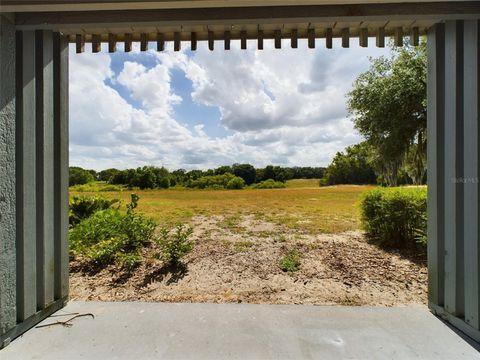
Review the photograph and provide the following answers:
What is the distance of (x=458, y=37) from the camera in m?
1.87

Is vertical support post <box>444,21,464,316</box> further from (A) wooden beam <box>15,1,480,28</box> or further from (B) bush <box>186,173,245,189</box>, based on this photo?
(B) bush <box>186,173,245,189</box>

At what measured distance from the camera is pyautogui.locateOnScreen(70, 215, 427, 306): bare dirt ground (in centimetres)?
268

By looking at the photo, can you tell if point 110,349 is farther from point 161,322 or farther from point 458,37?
point 458,37

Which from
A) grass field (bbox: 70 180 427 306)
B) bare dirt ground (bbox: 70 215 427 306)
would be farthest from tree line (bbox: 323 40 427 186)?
bare dirt ground (bbox: 70 215 427 306)

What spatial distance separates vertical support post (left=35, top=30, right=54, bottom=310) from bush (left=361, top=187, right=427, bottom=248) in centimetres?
419

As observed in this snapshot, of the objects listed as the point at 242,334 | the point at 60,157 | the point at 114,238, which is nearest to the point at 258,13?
the point at 60,157

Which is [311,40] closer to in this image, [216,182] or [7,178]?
[7,178]

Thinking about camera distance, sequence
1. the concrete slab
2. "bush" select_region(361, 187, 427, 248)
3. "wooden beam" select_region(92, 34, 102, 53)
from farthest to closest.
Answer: "bush" select_region(361, 187, 427, 248) < "wooden beam" select_region(92, 34, 102, 53) < the concrete slab

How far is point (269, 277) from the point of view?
121 inches

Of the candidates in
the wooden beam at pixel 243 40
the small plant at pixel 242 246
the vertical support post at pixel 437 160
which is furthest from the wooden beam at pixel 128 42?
the small plant at pixel 242 246

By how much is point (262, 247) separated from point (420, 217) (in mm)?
2310

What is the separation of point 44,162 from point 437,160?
3168mm

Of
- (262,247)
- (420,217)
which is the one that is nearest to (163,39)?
(262,247)

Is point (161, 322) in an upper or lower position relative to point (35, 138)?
lower
